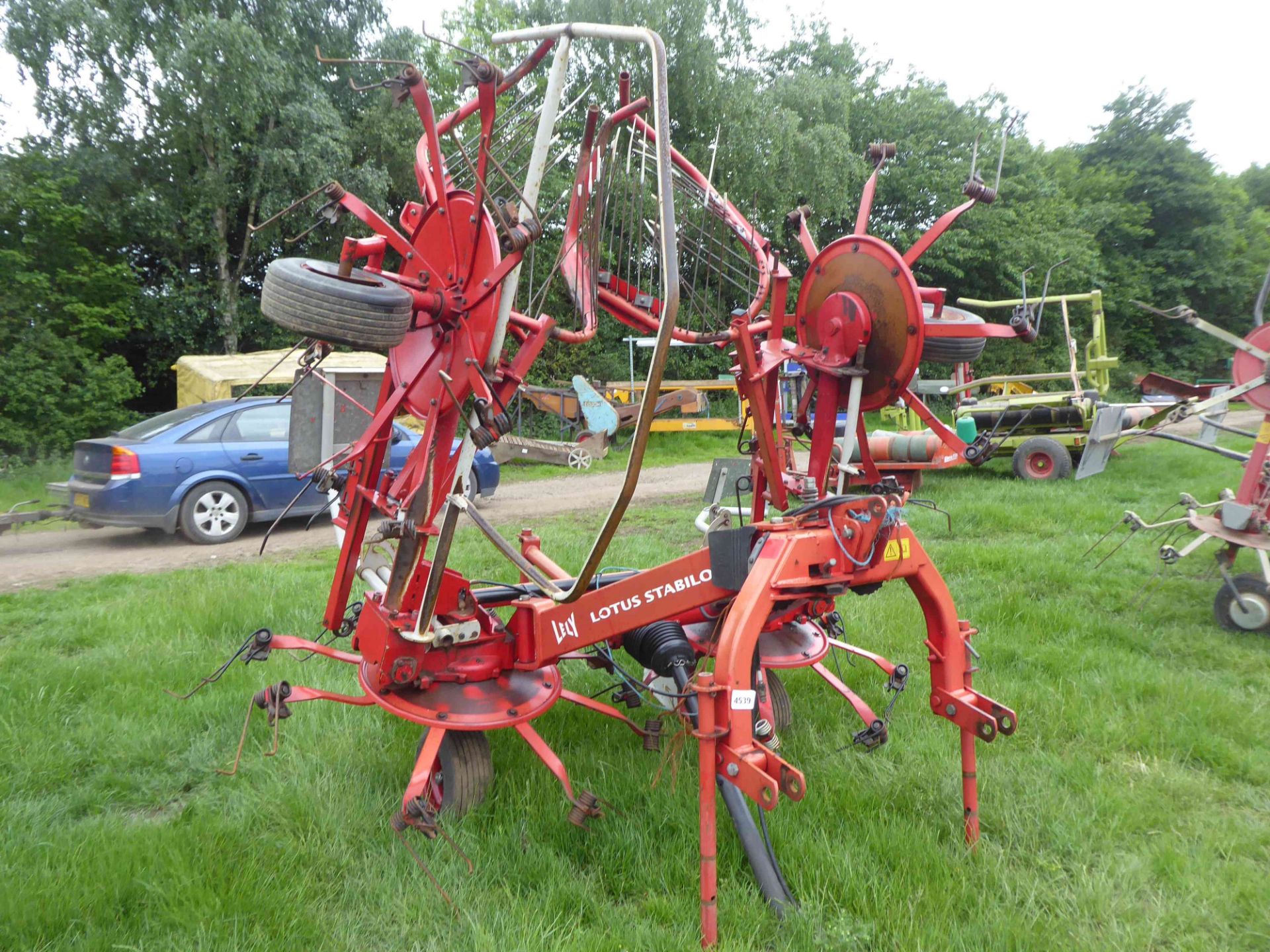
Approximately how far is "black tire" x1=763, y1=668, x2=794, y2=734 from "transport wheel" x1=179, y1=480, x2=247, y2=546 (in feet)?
22.1

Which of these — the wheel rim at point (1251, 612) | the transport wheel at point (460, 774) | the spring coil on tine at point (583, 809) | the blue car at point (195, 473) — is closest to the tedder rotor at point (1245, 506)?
the wheel rim at point (1251, 612)

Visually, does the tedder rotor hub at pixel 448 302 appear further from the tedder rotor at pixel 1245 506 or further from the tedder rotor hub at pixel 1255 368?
the tedder rotor hub at pixel 1255 368

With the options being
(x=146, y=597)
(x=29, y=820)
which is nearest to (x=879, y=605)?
(x=29, y=820)

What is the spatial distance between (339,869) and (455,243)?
233 cm

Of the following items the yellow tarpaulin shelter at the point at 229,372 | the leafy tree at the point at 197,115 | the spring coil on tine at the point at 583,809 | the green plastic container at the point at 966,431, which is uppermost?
the leafy tree at the point at 197,115

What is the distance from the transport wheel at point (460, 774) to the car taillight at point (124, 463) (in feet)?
21.2

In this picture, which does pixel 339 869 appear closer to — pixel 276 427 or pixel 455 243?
pixel 455 243

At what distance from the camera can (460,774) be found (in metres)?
3.39

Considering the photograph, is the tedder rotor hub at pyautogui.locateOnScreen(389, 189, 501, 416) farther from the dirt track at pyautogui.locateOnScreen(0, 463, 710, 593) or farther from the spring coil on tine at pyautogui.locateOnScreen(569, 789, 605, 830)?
the dirt track at pyautogui.locateOnScreen(0, 463, 710, 593)

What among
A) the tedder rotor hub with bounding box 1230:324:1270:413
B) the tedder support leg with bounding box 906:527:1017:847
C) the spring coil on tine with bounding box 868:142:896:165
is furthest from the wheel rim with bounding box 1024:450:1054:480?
the tedder support leg with bounding box 906:527:1017:847

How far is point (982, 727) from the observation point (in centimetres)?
295

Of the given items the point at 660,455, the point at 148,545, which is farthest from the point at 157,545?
the point at 660,455

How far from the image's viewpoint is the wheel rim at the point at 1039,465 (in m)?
12.2

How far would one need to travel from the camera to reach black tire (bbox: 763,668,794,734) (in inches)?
165
